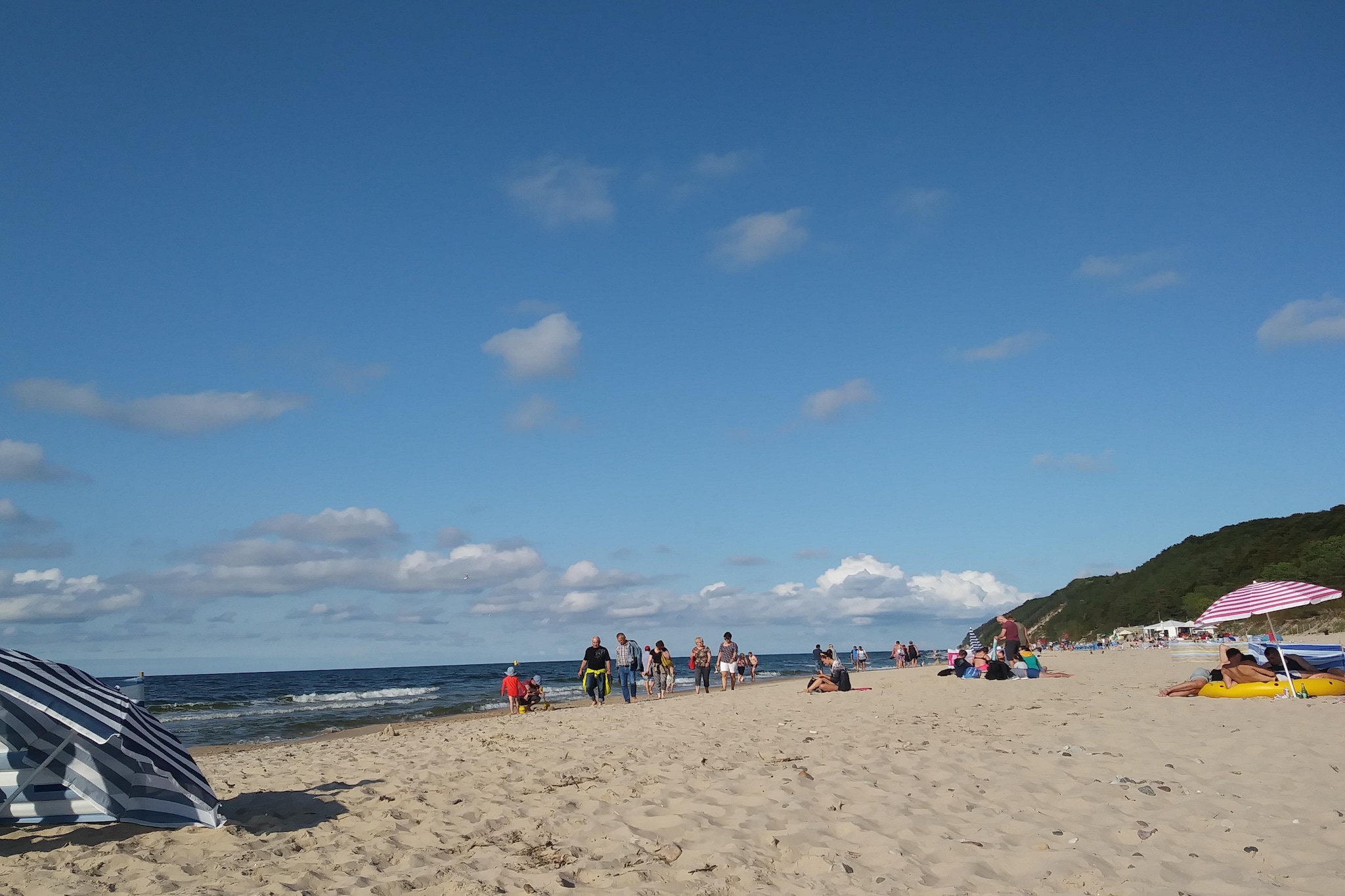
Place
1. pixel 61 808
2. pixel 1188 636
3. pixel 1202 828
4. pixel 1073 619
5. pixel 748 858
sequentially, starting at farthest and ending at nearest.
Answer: pixel 1073 619, pixel 1188 636, pixel 1202 828, pixel 748 858, pixel 61 808

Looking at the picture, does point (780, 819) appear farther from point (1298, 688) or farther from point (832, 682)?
point (832, 682)

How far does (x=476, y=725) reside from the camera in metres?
13.6

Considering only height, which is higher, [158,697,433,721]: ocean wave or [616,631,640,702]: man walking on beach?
[616,631,640,702]: man walking on beach

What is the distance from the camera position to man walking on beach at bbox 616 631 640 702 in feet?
64.5

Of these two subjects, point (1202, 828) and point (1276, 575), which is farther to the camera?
point (1276, 575)

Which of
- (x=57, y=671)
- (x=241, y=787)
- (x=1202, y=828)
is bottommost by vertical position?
(x=1202, y=828)

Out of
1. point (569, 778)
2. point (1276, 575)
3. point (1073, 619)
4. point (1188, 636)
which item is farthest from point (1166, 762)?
point (1073, 619)

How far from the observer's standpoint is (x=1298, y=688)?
Answer: 39.2 feet

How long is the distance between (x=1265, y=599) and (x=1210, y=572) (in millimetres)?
65905

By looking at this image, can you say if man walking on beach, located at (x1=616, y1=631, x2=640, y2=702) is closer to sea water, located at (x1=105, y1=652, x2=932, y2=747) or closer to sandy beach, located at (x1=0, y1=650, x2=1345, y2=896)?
sea water, located at (x1=105, y1=652, x2=932, y2=747)

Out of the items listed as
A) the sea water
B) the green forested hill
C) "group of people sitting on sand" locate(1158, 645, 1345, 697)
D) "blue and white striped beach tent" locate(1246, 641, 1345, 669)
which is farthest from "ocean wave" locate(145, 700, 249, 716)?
the green forested hill

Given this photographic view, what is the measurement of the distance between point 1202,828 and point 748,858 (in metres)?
3.21

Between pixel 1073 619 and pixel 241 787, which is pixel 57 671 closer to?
pixel 241 787

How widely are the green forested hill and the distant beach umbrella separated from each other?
3739cm
